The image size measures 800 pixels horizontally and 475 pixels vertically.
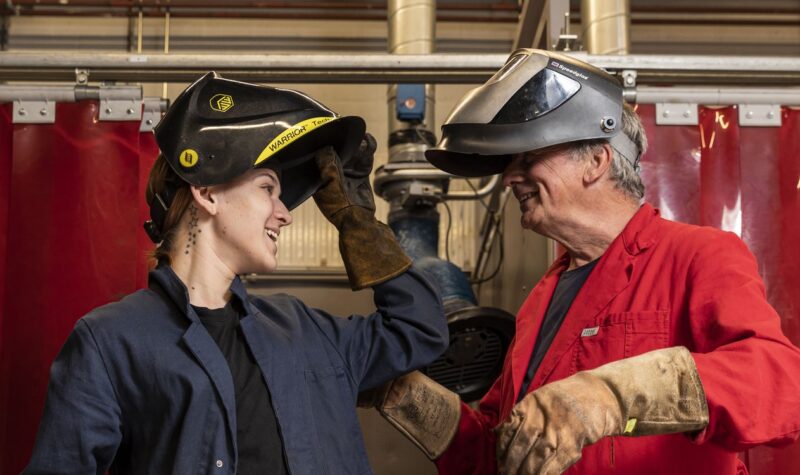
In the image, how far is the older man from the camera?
1.37 m

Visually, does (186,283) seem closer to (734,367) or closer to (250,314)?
(250,314)

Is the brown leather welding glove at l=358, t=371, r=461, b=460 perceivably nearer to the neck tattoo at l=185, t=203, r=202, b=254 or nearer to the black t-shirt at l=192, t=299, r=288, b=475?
the black t-shirt at l=192, t=299, r=288, b=475

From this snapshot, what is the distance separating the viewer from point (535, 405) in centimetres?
137

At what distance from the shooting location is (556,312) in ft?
6.19

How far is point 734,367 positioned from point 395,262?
23.4 inches

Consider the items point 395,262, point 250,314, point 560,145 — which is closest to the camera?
point 250,314

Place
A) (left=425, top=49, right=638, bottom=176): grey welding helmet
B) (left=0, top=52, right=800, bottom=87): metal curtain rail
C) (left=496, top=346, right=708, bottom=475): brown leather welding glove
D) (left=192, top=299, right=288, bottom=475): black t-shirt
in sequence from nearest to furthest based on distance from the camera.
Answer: (left=496, top=346, right=708, bottom=475): brown leather welding glove < (left=192, top=299, right=288, bottom=475): black t-shirt < (left=425, top=49, right=638, bottom=176): grey welding helmet < (left=0, top=52, right=800, bottom=87): metal curtain rail

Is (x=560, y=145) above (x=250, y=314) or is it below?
above

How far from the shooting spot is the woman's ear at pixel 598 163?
1.85m

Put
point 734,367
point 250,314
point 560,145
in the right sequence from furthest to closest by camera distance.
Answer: point 560,145, point 250,314, point 734,367

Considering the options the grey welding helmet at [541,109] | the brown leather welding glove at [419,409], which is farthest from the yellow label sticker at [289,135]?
the brown leather welding glove at [419,409]

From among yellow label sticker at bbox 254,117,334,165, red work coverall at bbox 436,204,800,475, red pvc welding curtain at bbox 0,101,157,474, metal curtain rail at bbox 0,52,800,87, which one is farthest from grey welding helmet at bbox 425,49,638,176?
red pvc welding curtain at bbox 0,101,157,474

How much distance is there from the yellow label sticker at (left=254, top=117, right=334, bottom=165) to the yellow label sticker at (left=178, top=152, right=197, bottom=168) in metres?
0.10

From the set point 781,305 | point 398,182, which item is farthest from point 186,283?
point 398,182
